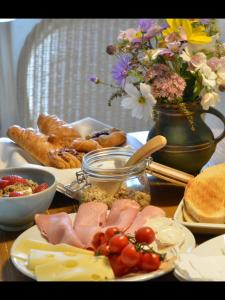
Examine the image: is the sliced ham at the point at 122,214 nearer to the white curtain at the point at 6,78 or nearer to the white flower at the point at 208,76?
the white flower at the point at 208,76

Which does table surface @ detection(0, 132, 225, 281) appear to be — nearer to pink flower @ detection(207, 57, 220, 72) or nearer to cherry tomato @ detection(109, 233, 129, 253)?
cherry tomato @ detection(109, 233, 129, 253)

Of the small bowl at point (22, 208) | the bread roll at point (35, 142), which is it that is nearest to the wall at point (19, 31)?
the bread roll at point (35, 142)

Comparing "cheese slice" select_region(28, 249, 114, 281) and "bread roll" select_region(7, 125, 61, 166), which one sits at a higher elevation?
"cheese slice" select_region(28, 249, 114, 281)

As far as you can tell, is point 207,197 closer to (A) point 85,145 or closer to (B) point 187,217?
(B) point 187,217

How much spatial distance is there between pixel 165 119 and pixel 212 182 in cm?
Result: 22

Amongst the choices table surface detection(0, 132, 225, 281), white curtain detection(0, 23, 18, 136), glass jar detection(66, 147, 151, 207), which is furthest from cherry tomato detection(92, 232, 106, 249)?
white curtain detection(0, 23, 18, 136)

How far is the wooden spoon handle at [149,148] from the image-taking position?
1.21 m

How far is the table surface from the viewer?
101 centimetres

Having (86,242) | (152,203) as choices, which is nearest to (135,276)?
(86,242)

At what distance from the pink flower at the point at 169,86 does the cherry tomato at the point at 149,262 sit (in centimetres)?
48

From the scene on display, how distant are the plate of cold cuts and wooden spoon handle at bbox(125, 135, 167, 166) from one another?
0.39 feet
